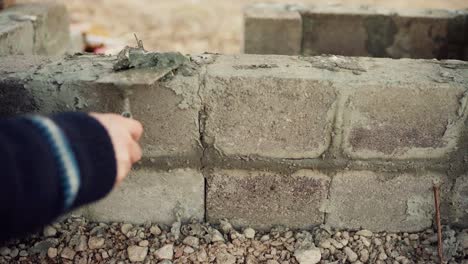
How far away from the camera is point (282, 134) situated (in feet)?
6.16

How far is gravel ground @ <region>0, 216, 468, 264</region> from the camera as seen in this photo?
195 cm

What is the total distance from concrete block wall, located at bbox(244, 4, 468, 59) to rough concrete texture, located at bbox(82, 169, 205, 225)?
1.75 metres

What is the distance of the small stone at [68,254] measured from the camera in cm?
194

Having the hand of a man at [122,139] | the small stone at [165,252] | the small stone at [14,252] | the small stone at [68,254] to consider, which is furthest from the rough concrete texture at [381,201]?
the small stone at [14,252]

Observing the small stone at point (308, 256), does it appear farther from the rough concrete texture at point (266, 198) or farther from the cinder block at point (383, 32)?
the cinder block at point (383, 32)

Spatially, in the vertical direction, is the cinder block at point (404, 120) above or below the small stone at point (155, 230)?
above

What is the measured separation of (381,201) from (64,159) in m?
1.35

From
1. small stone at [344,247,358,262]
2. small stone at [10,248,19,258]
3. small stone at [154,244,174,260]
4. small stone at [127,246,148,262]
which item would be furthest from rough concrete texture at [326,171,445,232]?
small stone at [10,248,19,258]

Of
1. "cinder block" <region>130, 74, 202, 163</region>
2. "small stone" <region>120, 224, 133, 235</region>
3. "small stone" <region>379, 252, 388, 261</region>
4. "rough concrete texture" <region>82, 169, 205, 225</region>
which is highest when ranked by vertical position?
"cinder block" <region>130, 74, 202, 163</region>

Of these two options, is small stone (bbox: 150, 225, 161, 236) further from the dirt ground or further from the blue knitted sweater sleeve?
the dirt ground

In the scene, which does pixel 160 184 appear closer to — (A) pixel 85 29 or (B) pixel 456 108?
(B) pixel 456 108

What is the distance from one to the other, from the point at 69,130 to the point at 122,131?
215 millimetres

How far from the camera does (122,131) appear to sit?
1.40m

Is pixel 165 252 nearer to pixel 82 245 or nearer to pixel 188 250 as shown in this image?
pixel 188 250
